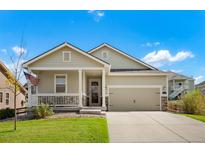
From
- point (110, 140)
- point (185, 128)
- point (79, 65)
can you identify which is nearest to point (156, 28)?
point (79, 65)

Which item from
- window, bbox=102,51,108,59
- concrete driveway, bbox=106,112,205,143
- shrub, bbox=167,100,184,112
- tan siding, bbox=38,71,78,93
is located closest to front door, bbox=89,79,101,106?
window, bbox=102,51,108,59

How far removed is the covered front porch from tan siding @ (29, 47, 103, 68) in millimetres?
444

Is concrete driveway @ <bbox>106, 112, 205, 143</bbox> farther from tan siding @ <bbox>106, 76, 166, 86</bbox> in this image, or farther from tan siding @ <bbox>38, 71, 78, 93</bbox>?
tan siding @ <bbox>106, 76, 166, 86</bbox>

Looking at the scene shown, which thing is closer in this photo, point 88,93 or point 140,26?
point 140,26

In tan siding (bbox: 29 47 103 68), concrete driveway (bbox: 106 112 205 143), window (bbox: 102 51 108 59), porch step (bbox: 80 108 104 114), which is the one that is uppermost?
window (bbox: 102 51 108 59)

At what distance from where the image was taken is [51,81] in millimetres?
23062

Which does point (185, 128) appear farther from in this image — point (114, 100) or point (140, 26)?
point (114, 100)

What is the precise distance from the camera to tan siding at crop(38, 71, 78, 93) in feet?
75.6

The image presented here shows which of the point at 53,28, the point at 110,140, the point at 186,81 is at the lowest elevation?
the point at 110,140

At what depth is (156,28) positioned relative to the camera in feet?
72.0

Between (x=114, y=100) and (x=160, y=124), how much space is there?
10190 millimetres

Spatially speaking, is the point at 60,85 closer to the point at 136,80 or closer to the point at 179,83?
the point at 136,80

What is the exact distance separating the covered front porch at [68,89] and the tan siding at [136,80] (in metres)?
1.27
